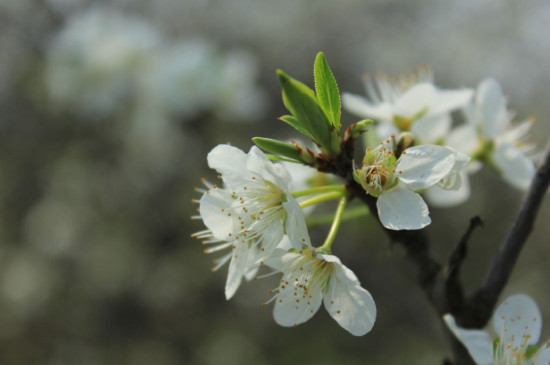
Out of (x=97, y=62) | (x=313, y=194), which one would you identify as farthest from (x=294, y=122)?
(x=97, y=62)

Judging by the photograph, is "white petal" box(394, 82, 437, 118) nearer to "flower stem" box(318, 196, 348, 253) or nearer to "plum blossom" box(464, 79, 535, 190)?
"plum blossom" box(464, 79, 535, 190)

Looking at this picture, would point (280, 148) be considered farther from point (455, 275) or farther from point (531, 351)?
point (531, 351)

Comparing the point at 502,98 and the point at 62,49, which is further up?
the point at 62,49

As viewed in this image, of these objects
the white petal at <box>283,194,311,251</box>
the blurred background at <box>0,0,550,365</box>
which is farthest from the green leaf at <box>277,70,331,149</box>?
the blurred background at <box>0,0,550,365</box>

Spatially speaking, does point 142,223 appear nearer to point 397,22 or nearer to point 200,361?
point 200,361

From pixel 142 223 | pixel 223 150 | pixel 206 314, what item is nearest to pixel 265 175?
pixel 223 150

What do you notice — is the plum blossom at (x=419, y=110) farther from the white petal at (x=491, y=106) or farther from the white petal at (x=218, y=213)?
the white petal at (x=218, y=213)
